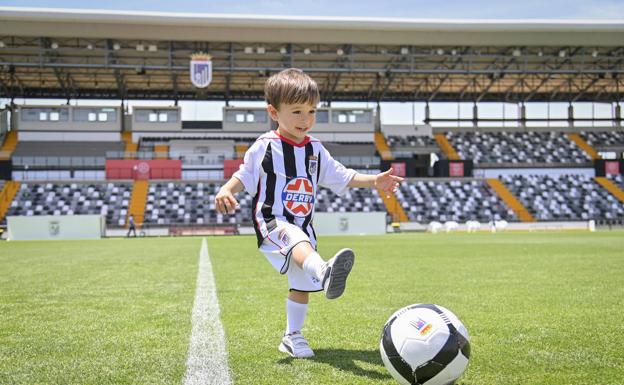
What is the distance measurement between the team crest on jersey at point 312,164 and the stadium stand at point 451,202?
34671mm

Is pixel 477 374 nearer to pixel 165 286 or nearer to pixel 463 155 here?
pixel 165 286

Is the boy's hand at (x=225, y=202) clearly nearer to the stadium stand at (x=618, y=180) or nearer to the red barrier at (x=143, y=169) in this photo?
the red barrier at (x=143, y=169)

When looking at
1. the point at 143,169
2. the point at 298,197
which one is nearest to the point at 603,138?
the point at 143,169

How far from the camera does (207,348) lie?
3.81 m

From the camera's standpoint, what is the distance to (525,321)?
477 cm

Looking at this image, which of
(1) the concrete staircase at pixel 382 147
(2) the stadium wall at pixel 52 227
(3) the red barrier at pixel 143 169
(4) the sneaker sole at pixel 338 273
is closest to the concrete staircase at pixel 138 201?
(3) the red barrier at pixel 143 169

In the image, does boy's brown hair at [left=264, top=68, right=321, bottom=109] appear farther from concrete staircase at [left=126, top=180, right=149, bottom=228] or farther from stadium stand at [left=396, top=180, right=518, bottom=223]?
stadium stand at [left=396, top=180, right=518, bottom=223]

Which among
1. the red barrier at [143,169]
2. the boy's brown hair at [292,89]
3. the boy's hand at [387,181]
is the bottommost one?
the boy's hand at [387,181]

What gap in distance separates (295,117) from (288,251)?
0.77 m

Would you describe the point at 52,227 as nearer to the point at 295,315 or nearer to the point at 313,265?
the point at 295,315

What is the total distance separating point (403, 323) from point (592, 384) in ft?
2.83

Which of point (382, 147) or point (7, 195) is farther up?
point (382, 147)

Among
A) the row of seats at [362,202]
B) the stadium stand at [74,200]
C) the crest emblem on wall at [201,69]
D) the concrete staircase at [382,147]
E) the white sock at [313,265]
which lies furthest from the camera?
the concrete staircase at [382,147]

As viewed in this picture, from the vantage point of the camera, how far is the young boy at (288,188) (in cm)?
366
